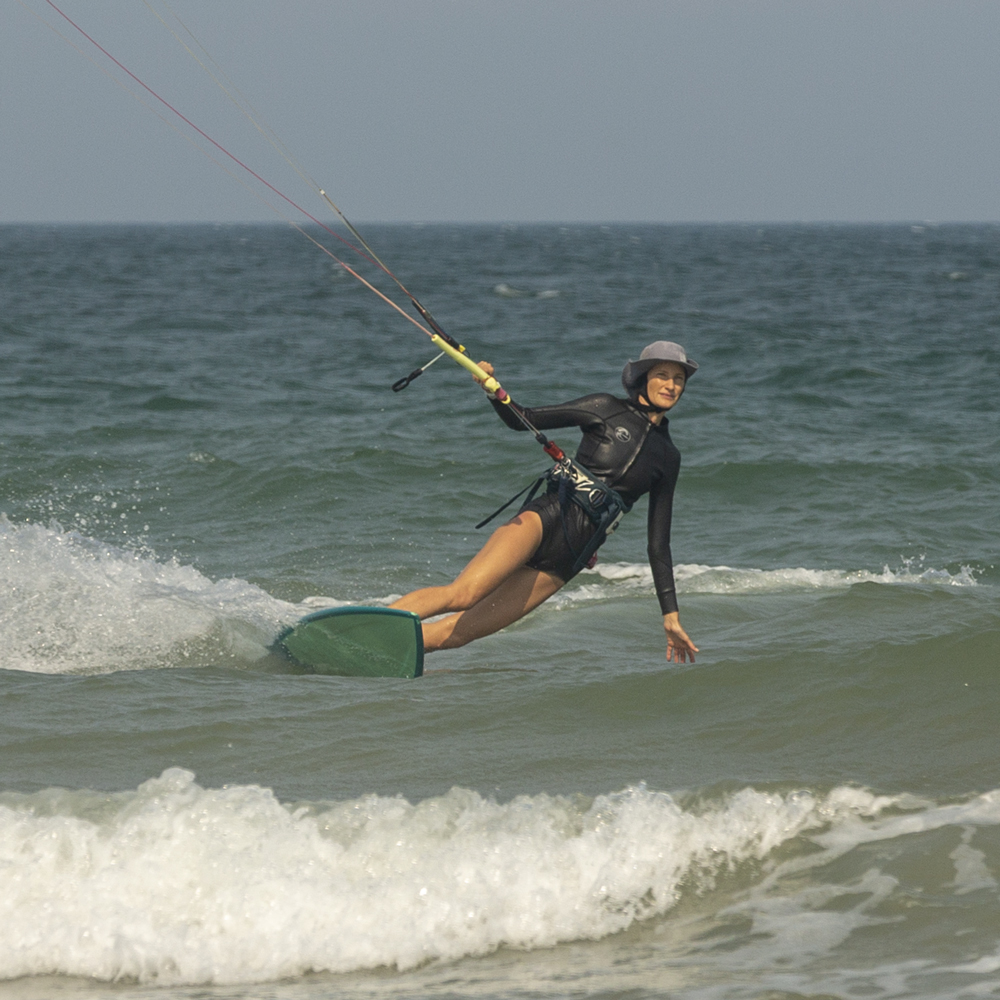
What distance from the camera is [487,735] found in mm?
6031

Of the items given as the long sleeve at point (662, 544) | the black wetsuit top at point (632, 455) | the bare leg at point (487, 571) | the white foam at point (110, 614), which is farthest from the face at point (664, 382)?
the white foam at point (110, 614)

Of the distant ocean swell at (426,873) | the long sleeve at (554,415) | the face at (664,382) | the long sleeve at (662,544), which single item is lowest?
the distant ocean swell at (426,873)

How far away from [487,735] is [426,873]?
1434 millimetres

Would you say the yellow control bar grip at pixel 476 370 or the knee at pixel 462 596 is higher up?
the yellow control bar grip at pixel 476 370

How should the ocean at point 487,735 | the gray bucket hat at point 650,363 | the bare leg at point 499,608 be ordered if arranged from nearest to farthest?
1. the ocean at point 487,735
2. the gray bucket hat at point 650,363
3. the bare leg at point 499,608

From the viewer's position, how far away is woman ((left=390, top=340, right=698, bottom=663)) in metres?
6.57

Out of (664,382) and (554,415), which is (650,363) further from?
(554,415)

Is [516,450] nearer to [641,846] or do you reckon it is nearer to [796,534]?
[796,534]

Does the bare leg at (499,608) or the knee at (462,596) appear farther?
the bare leg at (499,608)

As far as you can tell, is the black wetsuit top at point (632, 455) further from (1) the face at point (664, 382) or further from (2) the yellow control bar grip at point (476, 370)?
(2) the yellow control bar grip at point (476, 370)

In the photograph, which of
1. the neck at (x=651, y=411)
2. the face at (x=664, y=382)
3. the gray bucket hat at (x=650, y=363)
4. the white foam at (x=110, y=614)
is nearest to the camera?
the gray bucket hat at (x=650, y=363)

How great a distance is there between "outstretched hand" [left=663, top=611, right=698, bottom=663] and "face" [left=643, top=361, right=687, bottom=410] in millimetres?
1100

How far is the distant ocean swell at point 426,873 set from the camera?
4309mm

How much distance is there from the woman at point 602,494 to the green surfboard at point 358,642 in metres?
0.13
